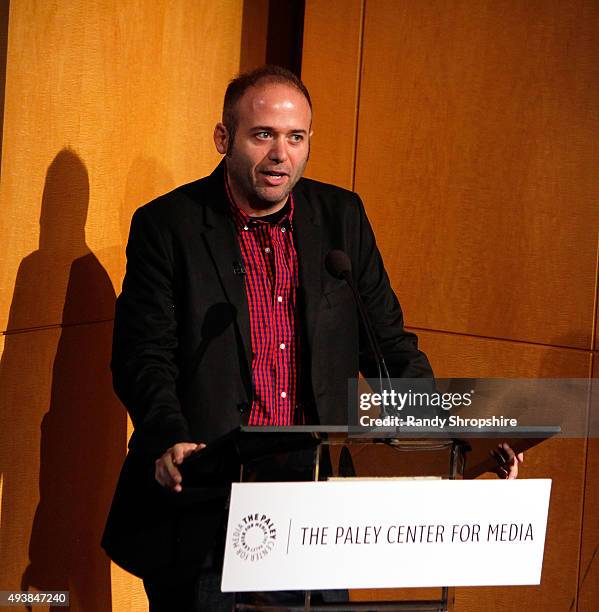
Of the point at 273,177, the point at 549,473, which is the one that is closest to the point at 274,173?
the point at 273,177

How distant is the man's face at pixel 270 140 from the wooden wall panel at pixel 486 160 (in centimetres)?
130

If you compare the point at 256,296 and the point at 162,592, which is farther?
the point at 256,296

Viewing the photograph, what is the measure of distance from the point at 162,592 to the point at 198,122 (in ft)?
6.33

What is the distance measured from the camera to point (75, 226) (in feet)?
10.5

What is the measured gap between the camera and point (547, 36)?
386cm

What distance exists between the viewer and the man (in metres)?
2.55

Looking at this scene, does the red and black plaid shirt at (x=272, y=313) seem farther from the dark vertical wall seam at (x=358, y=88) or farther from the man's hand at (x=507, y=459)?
the dark vertical wall seam at (x=358, y=88)

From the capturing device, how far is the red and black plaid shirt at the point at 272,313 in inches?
103

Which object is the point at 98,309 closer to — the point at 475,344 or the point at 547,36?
the point at 475,344

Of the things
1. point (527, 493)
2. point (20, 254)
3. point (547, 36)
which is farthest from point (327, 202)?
point (547, 36)

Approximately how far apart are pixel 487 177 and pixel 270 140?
1.41 meters

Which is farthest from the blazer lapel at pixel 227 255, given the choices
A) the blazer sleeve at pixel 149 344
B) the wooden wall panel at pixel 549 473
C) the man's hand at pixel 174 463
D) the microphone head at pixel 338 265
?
the wooden wall panel at pixel 549 473

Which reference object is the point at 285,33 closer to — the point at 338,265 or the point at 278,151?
the point at 278,151

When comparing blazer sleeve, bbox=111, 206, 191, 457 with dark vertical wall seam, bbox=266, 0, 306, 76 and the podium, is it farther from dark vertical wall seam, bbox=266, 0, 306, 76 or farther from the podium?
dark vertical wall seam, bbox=266, 0, 306, 76
